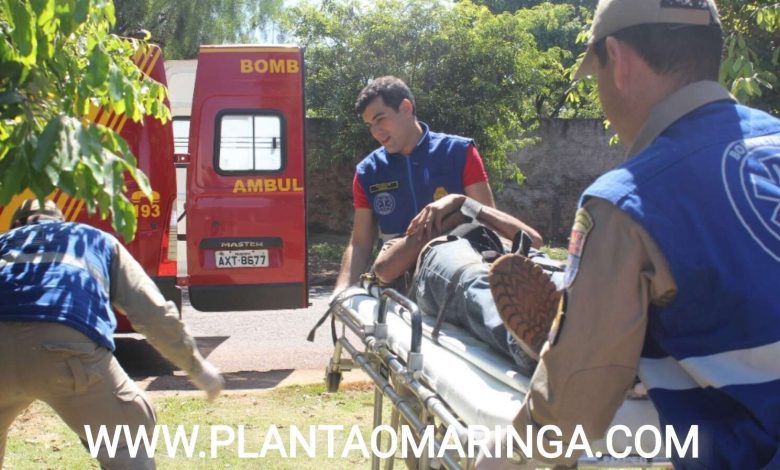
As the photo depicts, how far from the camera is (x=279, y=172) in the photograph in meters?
7.02

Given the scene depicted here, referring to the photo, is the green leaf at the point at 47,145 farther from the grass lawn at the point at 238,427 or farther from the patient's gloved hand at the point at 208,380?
the grass lawn at the point at 238,427

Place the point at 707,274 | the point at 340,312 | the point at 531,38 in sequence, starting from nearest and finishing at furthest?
the point at 707,274, the point at 340,312, the point at 531,38

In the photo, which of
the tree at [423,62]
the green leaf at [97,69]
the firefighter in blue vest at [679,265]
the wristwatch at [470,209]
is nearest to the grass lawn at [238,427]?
the wristwatch at [470,209]

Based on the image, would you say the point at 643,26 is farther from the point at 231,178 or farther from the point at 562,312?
the point at 231,178

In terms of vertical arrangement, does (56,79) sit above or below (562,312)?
above

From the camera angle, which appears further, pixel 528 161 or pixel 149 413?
pixel 528 161

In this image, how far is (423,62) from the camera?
12.5 meters

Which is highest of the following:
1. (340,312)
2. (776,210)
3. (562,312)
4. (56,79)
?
(56,79)

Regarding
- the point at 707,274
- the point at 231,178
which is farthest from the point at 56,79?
the point at 231,178

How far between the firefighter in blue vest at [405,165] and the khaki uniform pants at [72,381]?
1346 millimetres

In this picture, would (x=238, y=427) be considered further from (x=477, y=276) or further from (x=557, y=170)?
(x=557, y=170)

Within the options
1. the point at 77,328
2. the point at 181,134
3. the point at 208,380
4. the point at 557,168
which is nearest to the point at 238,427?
the point at 208,380

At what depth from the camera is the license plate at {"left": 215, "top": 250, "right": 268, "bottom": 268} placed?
271 inches

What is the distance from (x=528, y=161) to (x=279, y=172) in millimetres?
9208
